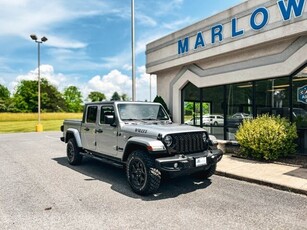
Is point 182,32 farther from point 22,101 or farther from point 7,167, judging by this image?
point 22,101

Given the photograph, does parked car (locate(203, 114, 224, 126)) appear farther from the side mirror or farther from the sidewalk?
the side mirror

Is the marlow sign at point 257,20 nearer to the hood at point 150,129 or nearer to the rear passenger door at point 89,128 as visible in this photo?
the hood at point 150,129

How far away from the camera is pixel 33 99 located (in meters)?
86.1

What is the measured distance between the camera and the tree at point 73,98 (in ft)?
371

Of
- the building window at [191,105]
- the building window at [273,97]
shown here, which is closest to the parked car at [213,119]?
the building window at [191,105]

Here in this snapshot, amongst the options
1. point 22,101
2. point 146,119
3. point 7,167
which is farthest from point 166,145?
point 22,101

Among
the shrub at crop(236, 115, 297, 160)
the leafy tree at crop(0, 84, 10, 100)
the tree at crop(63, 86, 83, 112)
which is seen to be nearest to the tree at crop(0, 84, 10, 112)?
the leafy tree at crop(0, 84, 10, 100)

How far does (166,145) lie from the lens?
17.3ft

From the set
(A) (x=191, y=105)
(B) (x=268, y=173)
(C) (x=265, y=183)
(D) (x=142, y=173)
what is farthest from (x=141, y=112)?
(A) (x=191, y=105)

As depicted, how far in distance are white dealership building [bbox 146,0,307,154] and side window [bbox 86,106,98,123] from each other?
6448mm

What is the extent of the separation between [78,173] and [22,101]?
292 feet

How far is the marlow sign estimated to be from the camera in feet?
27.8

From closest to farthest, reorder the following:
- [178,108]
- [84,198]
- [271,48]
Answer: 1. [84,198]
2. [271,48]
3. [178,108]

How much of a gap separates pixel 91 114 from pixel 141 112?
1681mm
